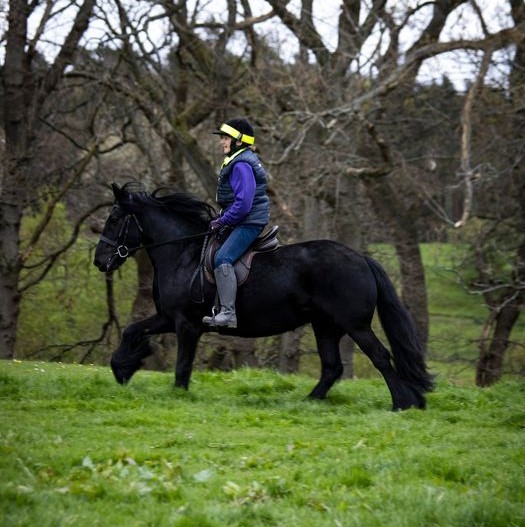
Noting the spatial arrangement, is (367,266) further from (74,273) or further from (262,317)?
(74,273)

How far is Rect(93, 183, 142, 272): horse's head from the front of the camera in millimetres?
11086

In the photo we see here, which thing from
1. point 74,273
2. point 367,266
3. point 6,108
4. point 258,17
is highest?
point 258,17

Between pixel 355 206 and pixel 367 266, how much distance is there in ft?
42.8

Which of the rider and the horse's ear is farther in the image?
the horse's ear

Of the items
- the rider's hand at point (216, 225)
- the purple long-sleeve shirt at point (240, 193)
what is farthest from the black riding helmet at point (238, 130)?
the rider's hand at point (216, 225)

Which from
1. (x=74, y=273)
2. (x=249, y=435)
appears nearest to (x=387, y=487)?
(x=249, y=435)

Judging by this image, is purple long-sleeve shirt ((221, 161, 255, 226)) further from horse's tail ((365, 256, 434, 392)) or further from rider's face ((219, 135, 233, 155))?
horse's tail ((365, 256, 434, 392))

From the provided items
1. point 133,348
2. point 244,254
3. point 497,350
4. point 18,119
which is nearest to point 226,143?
point 244,254

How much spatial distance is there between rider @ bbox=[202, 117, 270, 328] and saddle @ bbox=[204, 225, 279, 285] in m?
0.12

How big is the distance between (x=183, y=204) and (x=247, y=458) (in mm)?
4728

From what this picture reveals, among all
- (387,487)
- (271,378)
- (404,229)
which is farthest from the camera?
(404,229)

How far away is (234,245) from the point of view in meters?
10.3

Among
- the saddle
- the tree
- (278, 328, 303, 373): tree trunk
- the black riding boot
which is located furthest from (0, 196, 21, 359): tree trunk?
the black riding boot

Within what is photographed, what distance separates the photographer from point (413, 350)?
34.3ft
